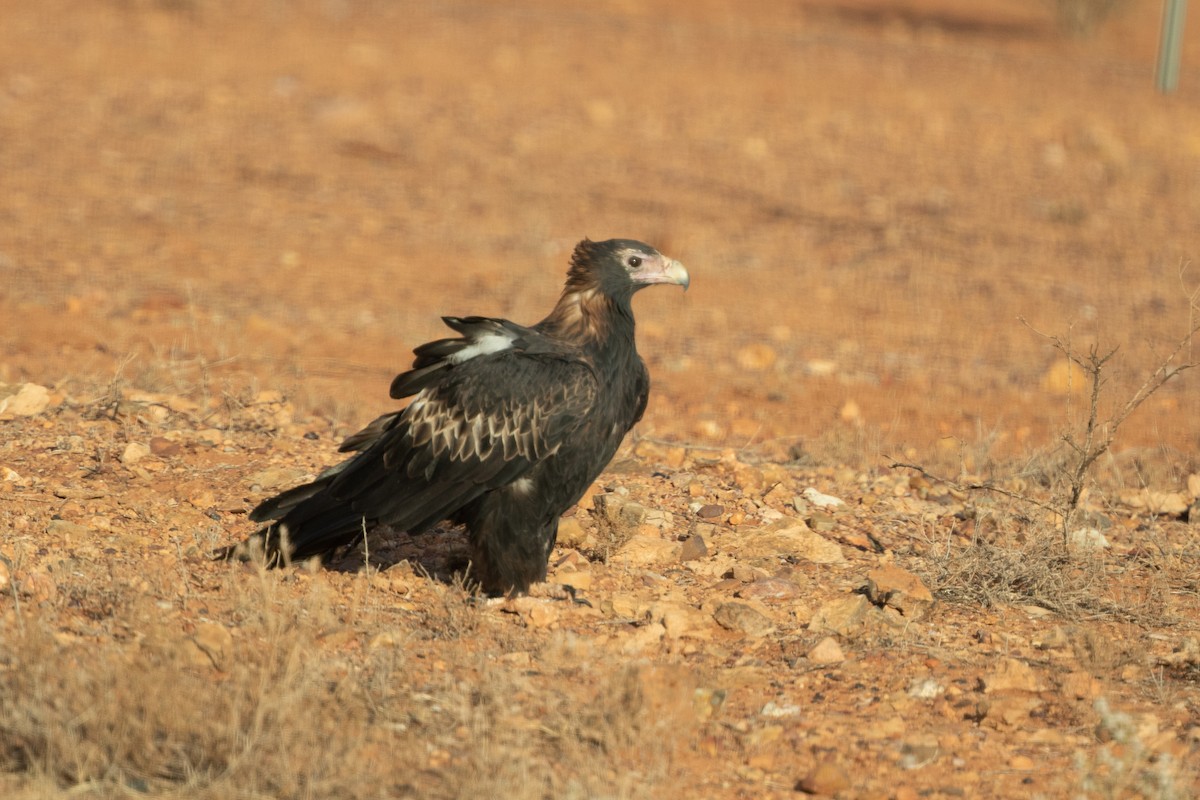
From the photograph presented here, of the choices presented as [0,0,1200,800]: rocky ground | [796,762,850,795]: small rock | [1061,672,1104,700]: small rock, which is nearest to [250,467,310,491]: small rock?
[0,0,1200,800]: rocky ground

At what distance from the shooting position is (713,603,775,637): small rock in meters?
5.75

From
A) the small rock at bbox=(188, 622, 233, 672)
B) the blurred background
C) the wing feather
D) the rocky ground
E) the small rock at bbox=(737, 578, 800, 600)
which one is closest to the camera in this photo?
the rocky ground

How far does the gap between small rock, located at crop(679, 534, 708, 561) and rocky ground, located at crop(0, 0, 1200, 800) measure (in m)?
0.07

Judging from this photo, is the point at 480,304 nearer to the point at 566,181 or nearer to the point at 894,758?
the point at 566,181

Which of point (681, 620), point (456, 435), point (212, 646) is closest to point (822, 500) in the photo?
point (681, 620)

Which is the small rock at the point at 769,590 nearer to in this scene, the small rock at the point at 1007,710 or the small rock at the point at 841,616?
the small rock at the point at 841,616

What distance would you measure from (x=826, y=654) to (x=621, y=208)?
9723 millimetres

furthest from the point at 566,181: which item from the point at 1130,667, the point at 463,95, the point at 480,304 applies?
the point at 1130,667

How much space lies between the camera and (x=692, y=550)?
6453 mm

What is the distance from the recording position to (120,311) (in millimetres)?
11055

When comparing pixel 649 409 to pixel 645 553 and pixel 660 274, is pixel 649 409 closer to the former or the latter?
pixel 645 553

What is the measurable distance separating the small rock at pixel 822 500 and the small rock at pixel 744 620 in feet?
4.53

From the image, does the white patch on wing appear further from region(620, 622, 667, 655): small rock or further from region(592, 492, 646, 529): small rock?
region(620, 622, 667, 655): small rock

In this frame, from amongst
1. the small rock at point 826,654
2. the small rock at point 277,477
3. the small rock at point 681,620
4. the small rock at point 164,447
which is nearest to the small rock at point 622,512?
the small rock at point 681,620
